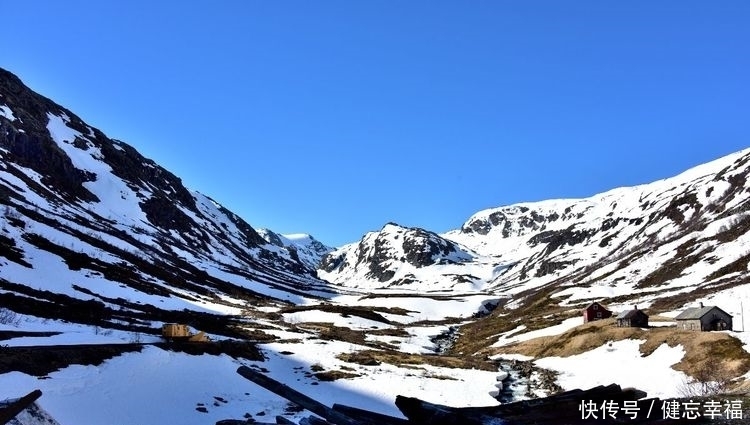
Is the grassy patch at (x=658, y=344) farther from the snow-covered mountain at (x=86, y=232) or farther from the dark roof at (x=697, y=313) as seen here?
the snow-covered mountain at (x=86, y=232)

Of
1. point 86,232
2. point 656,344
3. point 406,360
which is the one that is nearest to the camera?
point 656,344

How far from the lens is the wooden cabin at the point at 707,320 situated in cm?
5391

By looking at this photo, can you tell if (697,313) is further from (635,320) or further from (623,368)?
(623,368)

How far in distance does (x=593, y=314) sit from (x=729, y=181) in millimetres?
131410

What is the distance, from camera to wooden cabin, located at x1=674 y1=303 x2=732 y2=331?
5391 centimetres

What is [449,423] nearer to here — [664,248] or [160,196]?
[664,248]

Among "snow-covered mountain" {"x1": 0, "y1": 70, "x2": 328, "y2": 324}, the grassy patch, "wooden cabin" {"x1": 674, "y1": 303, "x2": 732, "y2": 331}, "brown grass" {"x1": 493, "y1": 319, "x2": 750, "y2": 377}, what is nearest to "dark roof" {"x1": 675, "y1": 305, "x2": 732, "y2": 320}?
"wooden cabin" {"x1": 674, "y1": 303, "x2": 732, "y2": 331}

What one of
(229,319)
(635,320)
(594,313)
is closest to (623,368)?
(635,320)

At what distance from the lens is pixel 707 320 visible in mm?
54031

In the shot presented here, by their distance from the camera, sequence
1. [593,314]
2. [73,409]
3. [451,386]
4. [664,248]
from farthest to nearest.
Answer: [664,248] < [593,314] < [451,386] < [73,409]

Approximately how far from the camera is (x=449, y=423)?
753 cm

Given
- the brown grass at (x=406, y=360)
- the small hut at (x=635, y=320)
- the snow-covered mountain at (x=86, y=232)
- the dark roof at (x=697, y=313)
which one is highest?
the snow-covered mountain at (x=86, y=232)

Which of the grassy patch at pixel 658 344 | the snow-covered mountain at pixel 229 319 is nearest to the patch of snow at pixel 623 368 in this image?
the snow-covered mountain at pixel 229 319

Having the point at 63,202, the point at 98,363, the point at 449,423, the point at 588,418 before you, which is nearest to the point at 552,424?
the point at 588,418
